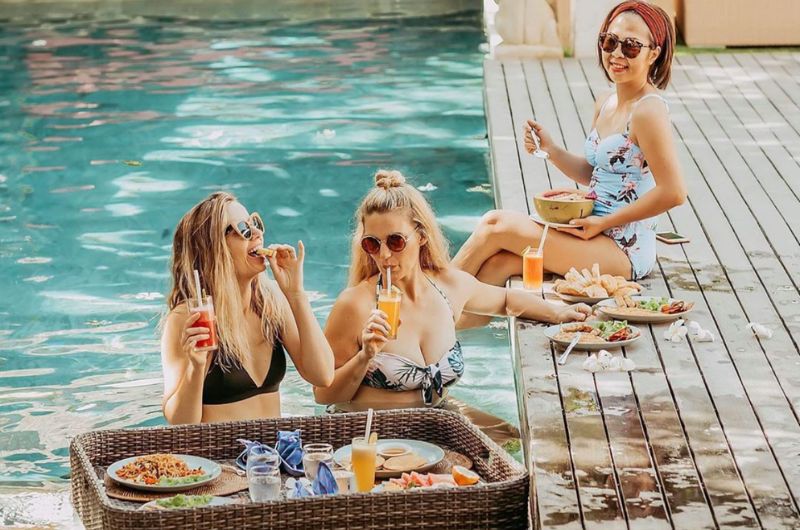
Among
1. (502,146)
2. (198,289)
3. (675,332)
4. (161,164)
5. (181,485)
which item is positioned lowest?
(161,164)

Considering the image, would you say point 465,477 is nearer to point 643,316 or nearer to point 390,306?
point 390,306

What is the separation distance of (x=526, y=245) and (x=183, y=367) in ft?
6.32

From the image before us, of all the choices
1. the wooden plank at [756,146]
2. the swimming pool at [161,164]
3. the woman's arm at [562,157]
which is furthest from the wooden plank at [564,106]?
the woman's arm at [562,157]

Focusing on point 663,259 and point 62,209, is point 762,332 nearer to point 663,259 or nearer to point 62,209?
point 663,259

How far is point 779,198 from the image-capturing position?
23.3 ft

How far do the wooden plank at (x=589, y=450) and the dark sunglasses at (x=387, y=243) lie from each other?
674 mm

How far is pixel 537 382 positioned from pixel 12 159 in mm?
7128

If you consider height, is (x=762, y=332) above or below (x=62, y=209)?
above

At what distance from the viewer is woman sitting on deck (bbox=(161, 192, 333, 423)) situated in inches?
174

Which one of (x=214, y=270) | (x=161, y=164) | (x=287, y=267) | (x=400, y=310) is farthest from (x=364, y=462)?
(x=161, y=164)

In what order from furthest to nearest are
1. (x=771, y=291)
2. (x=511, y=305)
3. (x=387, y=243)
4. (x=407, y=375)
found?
(x=771, y=291) < (x=511, y=305) < (x=407, y=375) < (x=387, y=243)

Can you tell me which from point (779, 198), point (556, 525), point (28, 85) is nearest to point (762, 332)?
point (556, 525)

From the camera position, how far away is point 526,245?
5.86m

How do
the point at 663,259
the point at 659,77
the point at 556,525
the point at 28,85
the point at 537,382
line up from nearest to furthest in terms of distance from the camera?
the point at 556,525 < the point at 537,382 < the point at 659,77 < the point at 663,259 < the point at 28,85
